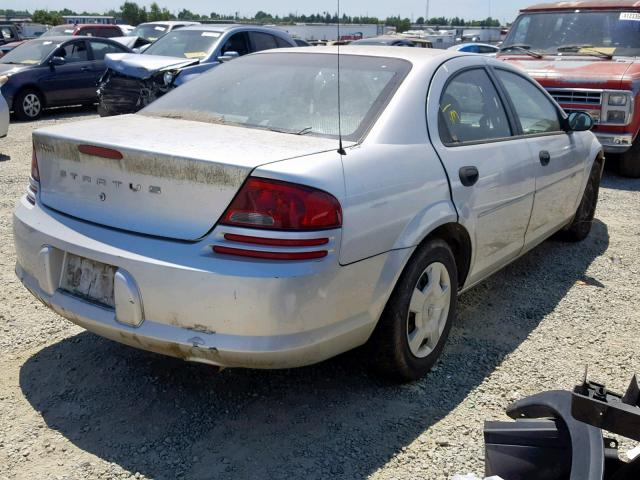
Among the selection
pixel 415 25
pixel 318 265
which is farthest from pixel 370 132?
pixel 415 25

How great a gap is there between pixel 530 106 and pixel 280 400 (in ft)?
8.77

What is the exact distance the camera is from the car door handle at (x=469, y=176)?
340cm

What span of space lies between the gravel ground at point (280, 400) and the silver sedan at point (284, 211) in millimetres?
276

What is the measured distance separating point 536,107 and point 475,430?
2.53m

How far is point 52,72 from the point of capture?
12.9 m

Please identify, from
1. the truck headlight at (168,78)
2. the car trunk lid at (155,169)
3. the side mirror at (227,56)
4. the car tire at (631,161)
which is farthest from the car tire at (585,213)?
the truck headlight at (168,78)

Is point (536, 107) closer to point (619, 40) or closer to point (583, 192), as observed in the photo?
point (583, 192)

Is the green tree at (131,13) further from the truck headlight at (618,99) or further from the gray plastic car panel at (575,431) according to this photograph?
the gray plastic car panel at (575,431)

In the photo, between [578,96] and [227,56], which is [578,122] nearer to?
[578,96]

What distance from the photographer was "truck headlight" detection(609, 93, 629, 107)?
7.54 meters

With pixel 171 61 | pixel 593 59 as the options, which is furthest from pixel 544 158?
pixel 171 61

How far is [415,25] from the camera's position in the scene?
180 ft

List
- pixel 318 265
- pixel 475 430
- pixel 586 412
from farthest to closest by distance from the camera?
pixel 475 430
pixel 318 265
pixel 586 412

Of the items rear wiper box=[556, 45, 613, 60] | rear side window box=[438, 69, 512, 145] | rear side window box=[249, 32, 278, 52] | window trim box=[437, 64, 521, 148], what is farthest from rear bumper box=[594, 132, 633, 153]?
rear side window box=[249, 32, 278, 52]
